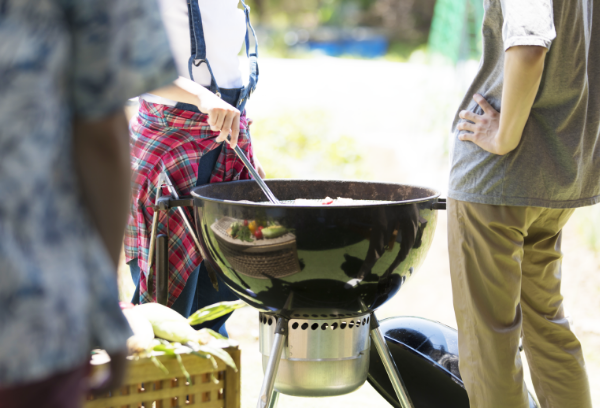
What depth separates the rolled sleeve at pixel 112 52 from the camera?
0.59 meters

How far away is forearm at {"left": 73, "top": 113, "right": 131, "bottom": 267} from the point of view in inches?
24.0

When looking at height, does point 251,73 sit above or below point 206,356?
above

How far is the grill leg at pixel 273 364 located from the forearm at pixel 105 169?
960 millimetres

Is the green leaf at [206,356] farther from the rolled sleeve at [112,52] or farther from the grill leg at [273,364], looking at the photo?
the rolled sleeve at [112,52]

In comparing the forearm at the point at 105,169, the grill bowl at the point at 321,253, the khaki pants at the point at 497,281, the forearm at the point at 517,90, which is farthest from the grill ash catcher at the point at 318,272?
the forearm at the point at 105,169

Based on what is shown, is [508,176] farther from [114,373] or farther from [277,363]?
[114,373]

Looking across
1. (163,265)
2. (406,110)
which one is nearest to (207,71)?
(163,265)

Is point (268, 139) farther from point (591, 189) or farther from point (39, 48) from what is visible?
point (39, 48)

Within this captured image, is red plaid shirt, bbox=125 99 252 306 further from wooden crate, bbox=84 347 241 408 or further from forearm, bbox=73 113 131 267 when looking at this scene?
forearm, bbox=73 113 131 267

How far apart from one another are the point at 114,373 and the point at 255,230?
835mm

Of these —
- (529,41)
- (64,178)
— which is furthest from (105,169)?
(529,41)

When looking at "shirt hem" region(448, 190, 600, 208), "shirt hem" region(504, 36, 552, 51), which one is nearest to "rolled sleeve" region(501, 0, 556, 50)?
"shirt hem" region(504, 36, 552, 51)

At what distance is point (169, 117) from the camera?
1796mm

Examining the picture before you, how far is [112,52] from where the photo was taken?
59 centimetres
